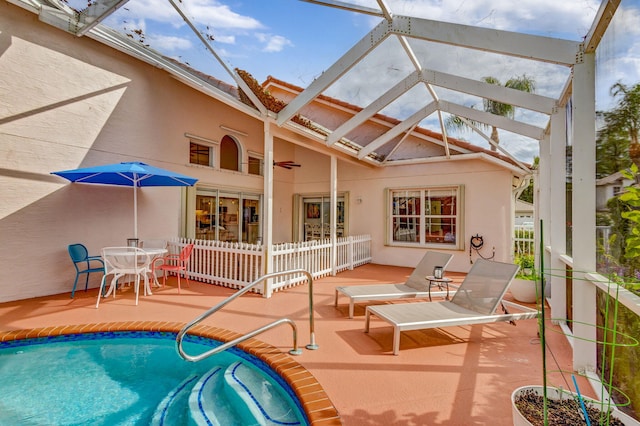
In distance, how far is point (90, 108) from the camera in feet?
21.5

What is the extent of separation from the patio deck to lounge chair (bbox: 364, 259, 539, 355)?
299 millimetres

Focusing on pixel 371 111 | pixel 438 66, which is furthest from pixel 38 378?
pixel 438 66

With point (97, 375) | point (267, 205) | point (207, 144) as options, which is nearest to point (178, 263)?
point (267, 205)

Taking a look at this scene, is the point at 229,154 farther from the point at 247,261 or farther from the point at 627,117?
the point at 627,117

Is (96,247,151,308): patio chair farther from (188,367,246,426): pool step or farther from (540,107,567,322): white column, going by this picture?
(540,107,567,322): white column

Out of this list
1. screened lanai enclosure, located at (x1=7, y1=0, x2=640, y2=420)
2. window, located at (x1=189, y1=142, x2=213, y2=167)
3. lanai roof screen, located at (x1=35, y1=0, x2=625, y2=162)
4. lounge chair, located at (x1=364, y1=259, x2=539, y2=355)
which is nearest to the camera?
screened lanai enclosure, located at (x1=7, y1=0, x2=640, y2=420)

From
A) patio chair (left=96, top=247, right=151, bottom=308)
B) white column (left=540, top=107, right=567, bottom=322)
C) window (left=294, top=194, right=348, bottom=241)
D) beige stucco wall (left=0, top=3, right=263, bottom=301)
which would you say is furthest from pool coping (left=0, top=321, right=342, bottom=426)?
window (left=294, top=194, right=348, bottom=241)

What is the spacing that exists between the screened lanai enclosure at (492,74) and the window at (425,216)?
1.48 metres

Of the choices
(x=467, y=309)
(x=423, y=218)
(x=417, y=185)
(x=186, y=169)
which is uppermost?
(x=186, y=169)

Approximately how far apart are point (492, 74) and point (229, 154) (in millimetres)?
7078

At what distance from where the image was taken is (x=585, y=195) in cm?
310

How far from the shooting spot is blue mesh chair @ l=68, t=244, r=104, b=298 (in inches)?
237

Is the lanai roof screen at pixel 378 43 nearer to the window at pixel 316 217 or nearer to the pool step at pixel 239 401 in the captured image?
the pool step at pixel 239 401

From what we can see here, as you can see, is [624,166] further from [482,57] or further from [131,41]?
[131,41]
